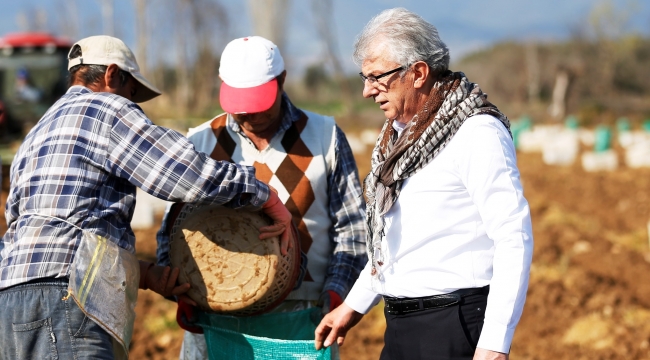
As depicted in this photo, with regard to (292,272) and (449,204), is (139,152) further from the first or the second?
(449,204)

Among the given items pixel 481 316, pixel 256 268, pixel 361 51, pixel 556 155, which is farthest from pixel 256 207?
pixel 556 155

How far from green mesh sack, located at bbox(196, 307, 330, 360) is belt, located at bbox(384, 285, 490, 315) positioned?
1.31ft

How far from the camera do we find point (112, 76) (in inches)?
107

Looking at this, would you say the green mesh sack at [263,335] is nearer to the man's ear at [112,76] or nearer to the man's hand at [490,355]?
the man's hand at [490,355]

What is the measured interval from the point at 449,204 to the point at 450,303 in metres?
0.30

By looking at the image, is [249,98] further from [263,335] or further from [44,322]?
[44,322]

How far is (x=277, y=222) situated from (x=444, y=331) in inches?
27.8

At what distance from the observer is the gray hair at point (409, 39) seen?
94.1 inches

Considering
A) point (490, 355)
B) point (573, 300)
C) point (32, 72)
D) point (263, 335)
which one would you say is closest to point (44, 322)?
point (263, 335)

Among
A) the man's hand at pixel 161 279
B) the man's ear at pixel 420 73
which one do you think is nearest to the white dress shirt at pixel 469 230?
the man's ear at pixel 420 73

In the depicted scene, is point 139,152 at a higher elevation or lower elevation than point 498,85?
lower

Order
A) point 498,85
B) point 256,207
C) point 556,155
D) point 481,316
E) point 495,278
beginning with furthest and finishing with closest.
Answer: point 498,85, point 556,155, point 256,207, point 481,316, point 495,278

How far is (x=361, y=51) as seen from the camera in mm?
2520

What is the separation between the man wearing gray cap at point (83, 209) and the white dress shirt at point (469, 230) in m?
0.53
